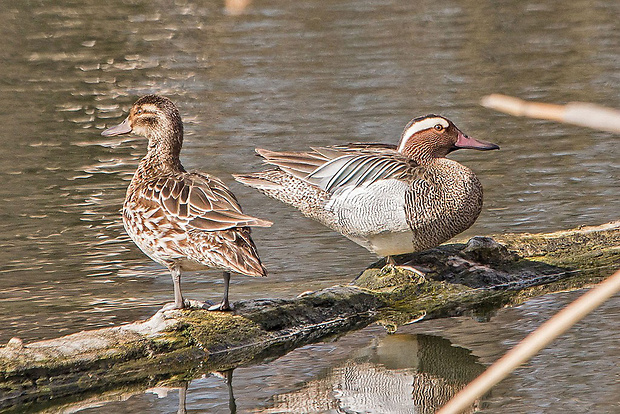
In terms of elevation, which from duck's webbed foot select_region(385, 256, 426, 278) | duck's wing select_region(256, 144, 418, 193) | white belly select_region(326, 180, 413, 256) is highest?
duck's wing select_region(256, 144, 418, 193)

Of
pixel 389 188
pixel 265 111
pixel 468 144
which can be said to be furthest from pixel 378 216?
pixel 265 111

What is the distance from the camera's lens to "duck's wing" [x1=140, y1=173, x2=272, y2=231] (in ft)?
17.2

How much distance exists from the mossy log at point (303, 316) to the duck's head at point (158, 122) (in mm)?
1311

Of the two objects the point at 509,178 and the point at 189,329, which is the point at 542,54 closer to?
the point at 509,178

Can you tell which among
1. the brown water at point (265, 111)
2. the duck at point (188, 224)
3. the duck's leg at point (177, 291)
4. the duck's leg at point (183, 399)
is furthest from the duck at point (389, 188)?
the duck's leg at point (183, 399)

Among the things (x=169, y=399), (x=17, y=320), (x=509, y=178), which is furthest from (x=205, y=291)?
(x=509, y=178)

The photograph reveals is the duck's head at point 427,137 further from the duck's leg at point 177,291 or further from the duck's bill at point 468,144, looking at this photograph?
the duck's leg at point 177,291

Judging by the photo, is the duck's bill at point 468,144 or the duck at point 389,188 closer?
the duck at point 389,188

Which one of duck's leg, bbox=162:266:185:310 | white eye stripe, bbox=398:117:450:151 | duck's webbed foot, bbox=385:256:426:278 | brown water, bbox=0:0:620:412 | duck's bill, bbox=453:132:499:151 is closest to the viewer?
duck's leg, bbox=162:266:185:310

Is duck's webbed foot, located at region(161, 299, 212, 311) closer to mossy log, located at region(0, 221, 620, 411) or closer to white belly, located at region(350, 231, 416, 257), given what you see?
mossy log, located at region(0, 221, 620, 411)

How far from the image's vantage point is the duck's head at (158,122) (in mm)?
6344

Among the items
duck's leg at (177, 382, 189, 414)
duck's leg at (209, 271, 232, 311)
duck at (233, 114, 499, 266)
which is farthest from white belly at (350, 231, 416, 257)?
duck's leg at (177, 382, 189, 414)

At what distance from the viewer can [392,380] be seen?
5.29 meters

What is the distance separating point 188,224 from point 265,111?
8.13 meters
